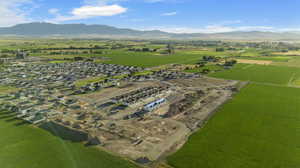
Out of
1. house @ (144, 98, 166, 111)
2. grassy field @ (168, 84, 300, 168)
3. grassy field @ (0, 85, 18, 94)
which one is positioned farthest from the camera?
grassy field @ (0, 85, 18, 94)

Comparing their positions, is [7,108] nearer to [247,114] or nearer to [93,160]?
[93,160]

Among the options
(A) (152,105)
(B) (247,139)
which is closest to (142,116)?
(A) (152,105)

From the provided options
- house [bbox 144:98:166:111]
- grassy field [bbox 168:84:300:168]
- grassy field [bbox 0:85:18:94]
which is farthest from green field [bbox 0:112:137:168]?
grassy field [bbox 0:85:18:94]

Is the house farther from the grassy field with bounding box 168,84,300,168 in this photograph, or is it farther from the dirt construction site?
the grassy field with bounding box 168,84,300,168

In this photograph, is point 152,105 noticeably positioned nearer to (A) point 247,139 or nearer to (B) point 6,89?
(A) point 247,139

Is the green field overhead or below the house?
below

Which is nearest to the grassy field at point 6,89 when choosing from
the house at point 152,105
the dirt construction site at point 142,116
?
the dirt construction site at point 142,116

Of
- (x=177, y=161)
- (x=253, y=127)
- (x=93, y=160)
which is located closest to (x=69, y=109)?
(x=93, y=160)
